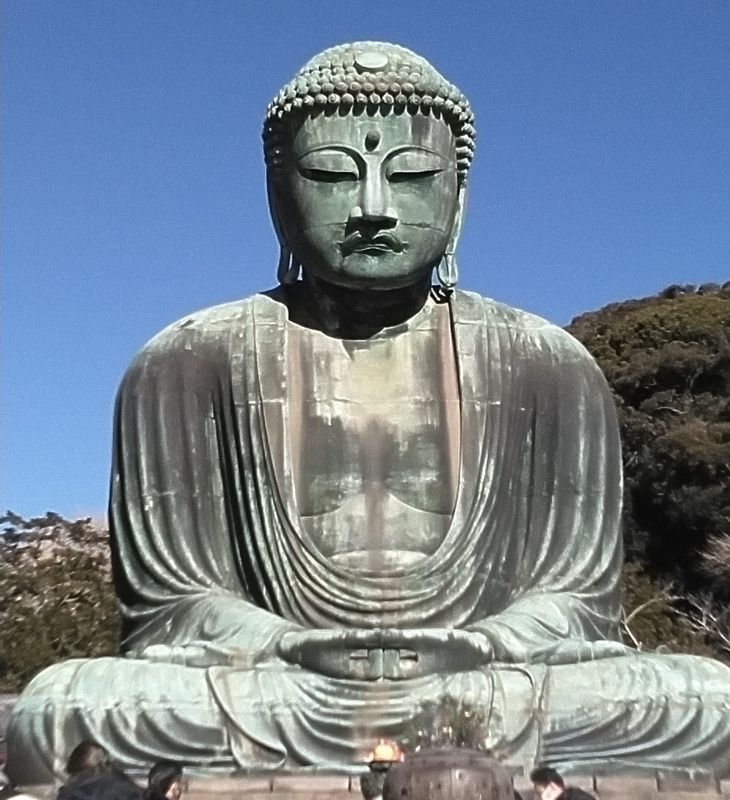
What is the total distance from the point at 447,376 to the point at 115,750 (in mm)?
2419

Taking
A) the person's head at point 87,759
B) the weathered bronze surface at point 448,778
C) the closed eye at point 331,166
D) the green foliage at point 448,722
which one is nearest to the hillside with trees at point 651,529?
the closed eye at point 331,166

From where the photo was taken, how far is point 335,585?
6523mm

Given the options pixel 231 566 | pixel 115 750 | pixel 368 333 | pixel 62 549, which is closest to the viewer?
pixel 115 750

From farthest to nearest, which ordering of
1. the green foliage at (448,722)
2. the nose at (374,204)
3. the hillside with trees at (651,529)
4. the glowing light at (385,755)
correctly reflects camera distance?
the hillside with trees at (651,529), the nose at (374,204), the green foliage at (448,722), the glowing light at (385,755)

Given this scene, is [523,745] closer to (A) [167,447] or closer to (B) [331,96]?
(A) [167,447]

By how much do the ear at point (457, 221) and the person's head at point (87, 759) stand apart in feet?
10.2

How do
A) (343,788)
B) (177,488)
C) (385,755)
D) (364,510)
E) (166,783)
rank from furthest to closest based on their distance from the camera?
1. (177,488)
2. (364,510)
3. (343,788)
4. (385,755)
5. (166,783)

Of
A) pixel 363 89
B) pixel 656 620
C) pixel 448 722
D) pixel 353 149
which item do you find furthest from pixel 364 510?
pixel 656 620

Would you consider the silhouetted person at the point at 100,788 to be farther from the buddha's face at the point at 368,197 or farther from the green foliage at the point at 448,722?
the buddha's face at the point at 368,197

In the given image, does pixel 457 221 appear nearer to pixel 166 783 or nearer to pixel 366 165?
pixel 366 165

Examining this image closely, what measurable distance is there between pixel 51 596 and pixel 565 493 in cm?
1306

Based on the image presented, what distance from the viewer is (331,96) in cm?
723

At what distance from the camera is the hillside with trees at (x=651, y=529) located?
1841 centimetres

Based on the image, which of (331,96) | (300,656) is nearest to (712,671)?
(300,656)
